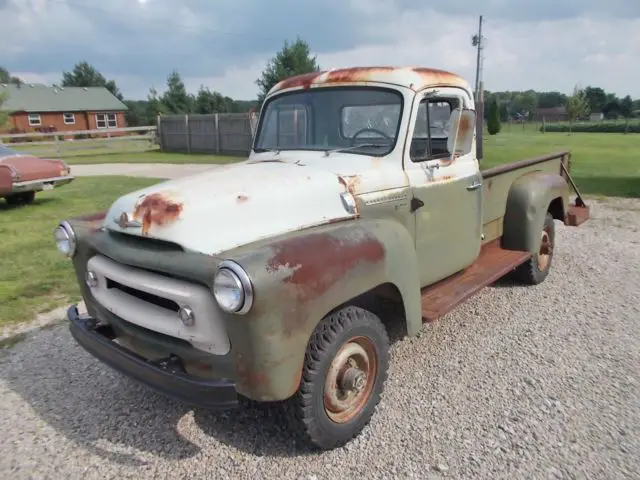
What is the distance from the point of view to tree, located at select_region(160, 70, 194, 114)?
4978cm

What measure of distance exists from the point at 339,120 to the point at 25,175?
27.2ft

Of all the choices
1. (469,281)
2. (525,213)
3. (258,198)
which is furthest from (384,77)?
(525,213)

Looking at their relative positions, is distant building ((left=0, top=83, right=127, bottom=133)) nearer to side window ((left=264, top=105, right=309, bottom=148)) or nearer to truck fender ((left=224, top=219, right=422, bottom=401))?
side window ((left=264, top=105, right=309, bottom=148))

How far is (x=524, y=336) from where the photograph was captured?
4121mm

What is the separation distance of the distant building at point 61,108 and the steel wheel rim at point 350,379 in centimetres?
5351

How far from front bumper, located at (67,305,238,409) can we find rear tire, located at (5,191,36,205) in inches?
362

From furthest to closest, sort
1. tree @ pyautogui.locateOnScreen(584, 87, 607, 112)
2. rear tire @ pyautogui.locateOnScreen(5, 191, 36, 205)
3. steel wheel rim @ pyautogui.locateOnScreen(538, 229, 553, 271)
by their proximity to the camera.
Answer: tree @ pyautogui.locateOnScreen(584, 87, 607, 112) < rear tire @ pyautogui.locateOnScreen(5, 191, 36, 205) < steel wheel rim @ pyautogui.locateOnScreen(538, 229, 553, 271)

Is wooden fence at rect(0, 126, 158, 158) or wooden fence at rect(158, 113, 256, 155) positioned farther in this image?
wooden fence at rect(0, 126, 158, 158)

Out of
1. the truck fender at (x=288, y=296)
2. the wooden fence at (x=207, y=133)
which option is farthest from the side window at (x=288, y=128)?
the wooden fence at (x=207, y=133)

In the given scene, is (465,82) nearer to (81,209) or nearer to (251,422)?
(251,422)

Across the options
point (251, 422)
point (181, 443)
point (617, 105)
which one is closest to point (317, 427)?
point (251, 422)

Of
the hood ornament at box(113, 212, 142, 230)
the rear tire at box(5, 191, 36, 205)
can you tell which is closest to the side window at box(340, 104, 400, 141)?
the hood ornament at box(113, 212, 142, 230)

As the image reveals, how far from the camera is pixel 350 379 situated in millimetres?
2783

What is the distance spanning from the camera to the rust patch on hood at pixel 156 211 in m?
2.66
